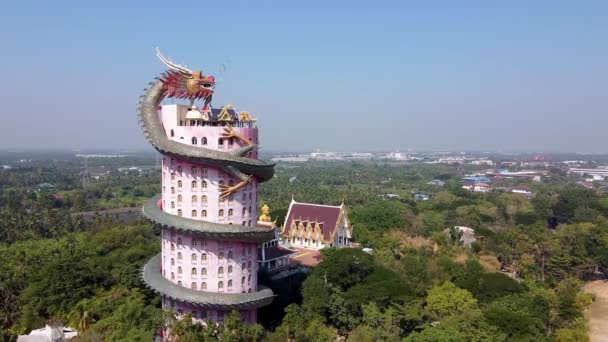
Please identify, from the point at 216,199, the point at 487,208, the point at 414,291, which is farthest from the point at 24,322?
the point at 487,208

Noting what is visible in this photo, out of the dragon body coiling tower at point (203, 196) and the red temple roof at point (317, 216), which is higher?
the dragon body coiling tower at point (203, 196)

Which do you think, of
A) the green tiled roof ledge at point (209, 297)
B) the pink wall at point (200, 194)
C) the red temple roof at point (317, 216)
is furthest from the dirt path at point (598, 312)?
the pink wall at point (200, 194)

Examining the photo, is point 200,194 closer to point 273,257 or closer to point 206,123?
point 206,123

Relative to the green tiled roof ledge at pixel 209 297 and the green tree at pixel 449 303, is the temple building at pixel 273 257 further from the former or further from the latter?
the green tree at pixel 449 303

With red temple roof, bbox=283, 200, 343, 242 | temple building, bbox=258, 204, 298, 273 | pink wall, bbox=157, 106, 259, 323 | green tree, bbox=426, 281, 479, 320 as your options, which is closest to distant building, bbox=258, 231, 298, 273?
temple building, bbox=258, 204, 298, 273

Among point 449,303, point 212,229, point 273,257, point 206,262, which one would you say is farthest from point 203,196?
point 449,303

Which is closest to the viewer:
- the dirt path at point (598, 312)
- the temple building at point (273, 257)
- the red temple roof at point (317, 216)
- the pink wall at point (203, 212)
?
the pink wall at point (203, 212)
